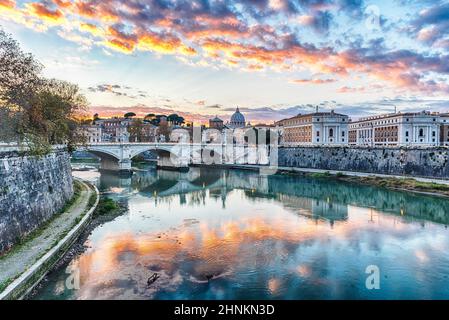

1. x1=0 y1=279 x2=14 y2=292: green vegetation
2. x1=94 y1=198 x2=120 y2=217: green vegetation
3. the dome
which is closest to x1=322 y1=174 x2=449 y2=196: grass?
x1=94 y1=198 x2=120 y2=217: green vegetation

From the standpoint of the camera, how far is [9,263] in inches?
384

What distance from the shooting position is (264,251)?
1331 centimetres

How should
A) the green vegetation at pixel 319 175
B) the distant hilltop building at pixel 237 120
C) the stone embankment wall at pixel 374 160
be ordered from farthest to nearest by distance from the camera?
the distant hilltop building at pixel 237 120
the green vegetation at pixel 319 175
the stone embankment wall at pixel 374 160

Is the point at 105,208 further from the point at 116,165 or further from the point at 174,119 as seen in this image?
the point at 174,119

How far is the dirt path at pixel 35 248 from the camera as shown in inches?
366

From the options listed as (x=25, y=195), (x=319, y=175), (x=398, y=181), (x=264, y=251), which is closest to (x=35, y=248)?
(x=25, y=195)

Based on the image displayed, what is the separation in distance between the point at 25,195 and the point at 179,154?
37523mm

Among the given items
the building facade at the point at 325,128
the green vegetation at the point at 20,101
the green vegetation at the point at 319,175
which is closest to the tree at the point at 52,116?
the green vegetation at the point at 20,101

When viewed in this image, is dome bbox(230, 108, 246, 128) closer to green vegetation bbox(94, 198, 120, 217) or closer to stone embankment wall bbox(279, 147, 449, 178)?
stone embankment wall bbox(279, 147, 449, 178)

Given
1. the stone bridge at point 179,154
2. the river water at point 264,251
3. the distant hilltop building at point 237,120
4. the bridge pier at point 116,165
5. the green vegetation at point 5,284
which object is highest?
the distant hilltop building at point 237,120

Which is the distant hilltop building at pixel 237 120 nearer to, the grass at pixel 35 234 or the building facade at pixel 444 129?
the building facade at pixel 444 129

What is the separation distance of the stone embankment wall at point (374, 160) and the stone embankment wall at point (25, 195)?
3155 centimetres

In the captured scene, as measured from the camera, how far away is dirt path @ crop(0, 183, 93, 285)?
30.5ft
